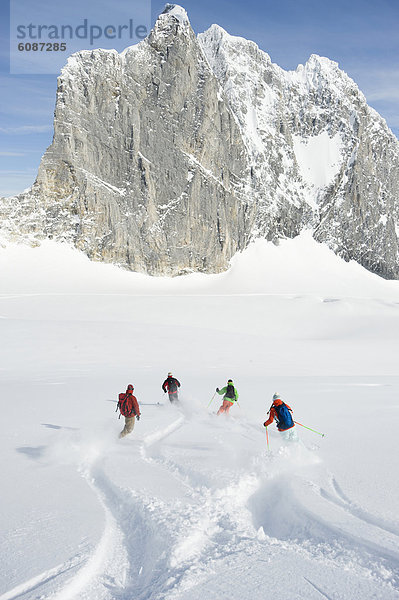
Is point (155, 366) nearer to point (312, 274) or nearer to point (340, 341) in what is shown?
point (340, 341)

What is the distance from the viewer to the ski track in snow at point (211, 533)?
3.78 meters

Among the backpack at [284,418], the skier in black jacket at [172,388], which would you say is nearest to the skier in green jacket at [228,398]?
the skier in black jacket at [172,388]

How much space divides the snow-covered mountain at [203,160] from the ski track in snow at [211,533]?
2322 inches

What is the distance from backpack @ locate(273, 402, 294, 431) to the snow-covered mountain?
5752 centimetres

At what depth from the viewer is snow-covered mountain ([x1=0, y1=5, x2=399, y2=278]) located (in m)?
62.9

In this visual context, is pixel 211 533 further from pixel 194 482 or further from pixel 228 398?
pixel 228 398

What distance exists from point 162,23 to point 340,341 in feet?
224

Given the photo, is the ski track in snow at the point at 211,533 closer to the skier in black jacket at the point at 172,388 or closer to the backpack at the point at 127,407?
the backpack at the point at 127,407

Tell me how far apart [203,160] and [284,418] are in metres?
73.4

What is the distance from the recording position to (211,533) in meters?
4.59

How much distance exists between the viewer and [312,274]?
268 feet

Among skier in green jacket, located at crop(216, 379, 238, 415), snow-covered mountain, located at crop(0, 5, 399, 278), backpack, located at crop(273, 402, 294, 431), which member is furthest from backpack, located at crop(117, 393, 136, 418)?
snow-covered mountain, located at crop(0, 5, 399, 278)

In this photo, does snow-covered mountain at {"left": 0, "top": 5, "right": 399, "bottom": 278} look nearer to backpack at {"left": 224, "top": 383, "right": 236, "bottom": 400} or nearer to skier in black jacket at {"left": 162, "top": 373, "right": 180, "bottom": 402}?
skier in black jacket at {"left": 162, "top": 373, "right": 180, "bottom": 402}

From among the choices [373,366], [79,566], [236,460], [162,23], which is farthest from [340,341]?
[162,23]
